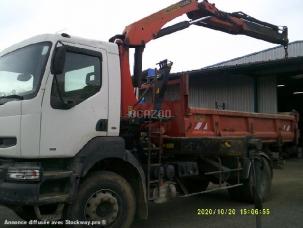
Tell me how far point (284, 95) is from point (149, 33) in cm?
2338

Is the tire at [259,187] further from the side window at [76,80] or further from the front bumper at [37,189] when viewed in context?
the front bumper at [37,189]

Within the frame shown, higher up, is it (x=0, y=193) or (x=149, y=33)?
(x=149, y=33)

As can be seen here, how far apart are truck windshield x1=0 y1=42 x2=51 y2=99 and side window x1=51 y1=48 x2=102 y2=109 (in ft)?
0.90

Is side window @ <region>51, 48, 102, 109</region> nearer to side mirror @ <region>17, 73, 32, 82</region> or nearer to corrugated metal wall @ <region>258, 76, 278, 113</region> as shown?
side mirror @ <region>17, 73, 32, 82</region>

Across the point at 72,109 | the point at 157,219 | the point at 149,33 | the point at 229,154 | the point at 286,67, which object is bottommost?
the point at 157,219

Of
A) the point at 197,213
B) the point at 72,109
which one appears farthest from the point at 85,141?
the point at 197,213

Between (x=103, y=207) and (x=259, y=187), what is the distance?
4.22 meters

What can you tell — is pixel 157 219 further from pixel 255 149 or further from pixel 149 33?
pixel 149 33

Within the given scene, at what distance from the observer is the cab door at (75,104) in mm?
5660

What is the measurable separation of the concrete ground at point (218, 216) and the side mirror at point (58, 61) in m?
3.13

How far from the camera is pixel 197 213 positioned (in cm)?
833

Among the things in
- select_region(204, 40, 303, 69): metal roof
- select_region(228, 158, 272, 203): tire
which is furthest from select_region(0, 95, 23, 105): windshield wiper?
select_region(204, 40, 303, 69): metal roof

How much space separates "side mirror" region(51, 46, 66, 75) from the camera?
548cm

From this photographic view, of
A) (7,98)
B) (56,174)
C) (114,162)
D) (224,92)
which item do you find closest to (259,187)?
(114,162)
